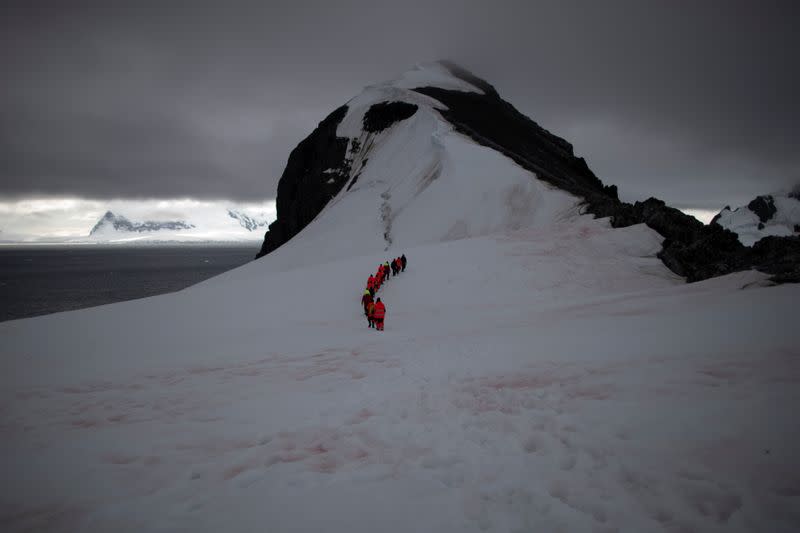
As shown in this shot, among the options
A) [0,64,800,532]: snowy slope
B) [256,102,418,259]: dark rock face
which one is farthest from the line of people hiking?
[256,102,418,259]: dark rock face

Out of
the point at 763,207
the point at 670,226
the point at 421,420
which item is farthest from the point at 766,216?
the point at 421,420

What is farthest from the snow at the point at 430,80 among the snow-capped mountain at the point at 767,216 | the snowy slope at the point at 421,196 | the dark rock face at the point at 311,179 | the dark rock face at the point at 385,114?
the snow-capped mountain at the point at 767,216

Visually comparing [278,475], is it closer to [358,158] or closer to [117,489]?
[117,489]

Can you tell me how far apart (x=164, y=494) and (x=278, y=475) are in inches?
47.2

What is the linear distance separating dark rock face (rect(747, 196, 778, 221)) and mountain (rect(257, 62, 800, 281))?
473 ft

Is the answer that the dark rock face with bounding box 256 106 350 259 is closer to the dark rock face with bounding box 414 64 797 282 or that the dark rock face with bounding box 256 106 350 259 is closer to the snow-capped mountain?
the dark rock face with bounding box 414 64 797 282

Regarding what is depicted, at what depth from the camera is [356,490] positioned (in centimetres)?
363

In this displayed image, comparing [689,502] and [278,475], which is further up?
[689,502]

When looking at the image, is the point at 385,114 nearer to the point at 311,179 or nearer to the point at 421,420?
the point at 311,179

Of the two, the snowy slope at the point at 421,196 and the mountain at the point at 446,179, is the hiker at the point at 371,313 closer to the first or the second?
the mountain at the point at 446,179

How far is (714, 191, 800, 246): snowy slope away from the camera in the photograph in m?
121

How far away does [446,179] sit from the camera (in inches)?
1268

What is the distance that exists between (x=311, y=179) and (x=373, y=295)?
43.9 meters

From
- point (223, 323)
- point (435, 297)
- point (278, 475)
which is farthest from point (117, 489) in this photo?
point (435, 297)
